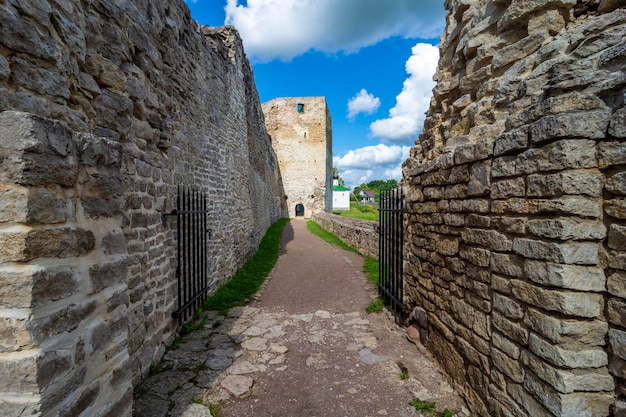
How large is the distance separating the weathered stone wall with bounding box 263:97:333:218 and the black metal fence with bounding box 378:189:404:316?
25545 mm

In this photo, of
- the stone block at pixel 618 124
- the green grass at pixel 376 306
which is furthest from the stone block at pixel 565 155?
the green grass at pixel 376 306

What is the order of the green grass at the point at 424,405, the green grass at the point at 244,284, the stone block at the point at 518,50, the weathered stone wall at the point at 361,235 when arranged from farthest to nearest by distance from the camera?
the weathered stone wall at the point at 361,235 < the green grass at the point at 244,284 < the green grass at the point at 424,405 < the stone block at the point at 518,50

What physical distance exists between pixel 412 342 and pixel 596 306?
2.68 meters

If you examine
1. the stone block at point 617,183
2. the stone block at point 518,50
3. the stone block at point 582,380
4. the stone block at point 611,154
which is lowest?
the stone block at point 582,380

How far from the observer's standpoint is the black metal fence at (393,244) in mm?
5242

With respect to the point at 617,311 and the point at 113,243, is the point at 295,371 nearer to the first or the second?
the point at 113,243

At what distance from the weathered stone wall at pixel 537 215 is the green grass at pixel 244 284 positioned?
12.8 ft

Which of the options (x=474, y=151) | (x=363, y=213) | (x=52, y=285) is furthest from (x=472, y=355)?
(x=363, y=213)

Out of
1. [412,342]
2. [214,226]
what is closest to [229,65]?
[214,226]

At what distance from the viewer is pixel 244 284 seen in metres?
7.59

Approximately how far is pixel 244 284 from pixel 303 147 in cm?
2550

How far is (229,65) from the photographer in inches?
328

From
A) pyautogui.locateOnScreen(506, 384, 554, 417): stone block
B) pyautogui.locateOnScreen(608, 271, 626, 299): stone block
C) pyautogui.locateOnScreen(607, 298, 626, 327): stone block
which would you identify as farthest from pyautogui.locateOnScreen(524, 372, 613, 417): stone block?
pyautogui.locateOnScreen(608, 271, 626, 299): stone block

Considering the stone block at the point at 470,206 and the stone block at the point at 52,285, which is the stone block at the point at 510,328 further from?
the stone block at the point at 52,285
